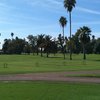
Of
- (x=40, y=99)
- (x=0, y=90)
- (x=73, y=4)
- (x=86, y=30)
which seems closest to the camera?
(x=40, y=99)

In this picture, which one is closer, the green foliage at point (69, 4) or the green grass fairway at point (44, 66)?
the green grass fairway at point (44, 66)

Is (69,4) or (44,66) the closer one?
(44,66)

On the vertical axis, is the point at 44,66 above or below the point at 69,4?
below

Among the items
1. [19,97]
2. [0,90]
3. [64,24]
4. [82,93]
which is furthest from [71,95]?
[64,24]

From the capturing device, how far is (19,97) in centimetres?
1914

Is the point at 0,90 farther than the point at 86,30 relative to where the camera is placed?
No

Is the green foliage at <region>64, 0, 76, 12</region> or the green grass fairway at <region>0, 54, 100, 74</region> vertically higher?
the green foliage at <region>64, 0, 76, 12</region>

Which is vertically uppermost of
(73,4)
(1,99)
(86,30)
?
(73,4)

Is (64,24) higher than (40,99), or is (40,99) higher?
(64,24)

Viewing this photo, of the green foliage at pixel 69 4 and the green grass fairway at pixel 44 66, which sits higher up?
the green foliage at pixel 69 4

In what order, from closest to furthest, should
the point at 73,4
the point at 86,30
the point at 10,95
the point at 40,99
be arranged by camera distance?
the point at 40,99
the point at 10,95
the point at 73,4
the point at 86,30

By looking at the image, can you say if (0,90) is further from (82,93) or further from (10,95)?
(82,93)

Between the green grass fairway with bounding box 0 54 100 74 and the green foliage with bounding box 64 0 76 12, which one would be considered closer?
the green grass fairway with bounding box 0 54 100 74

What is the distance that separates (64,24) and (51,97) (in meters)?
125
